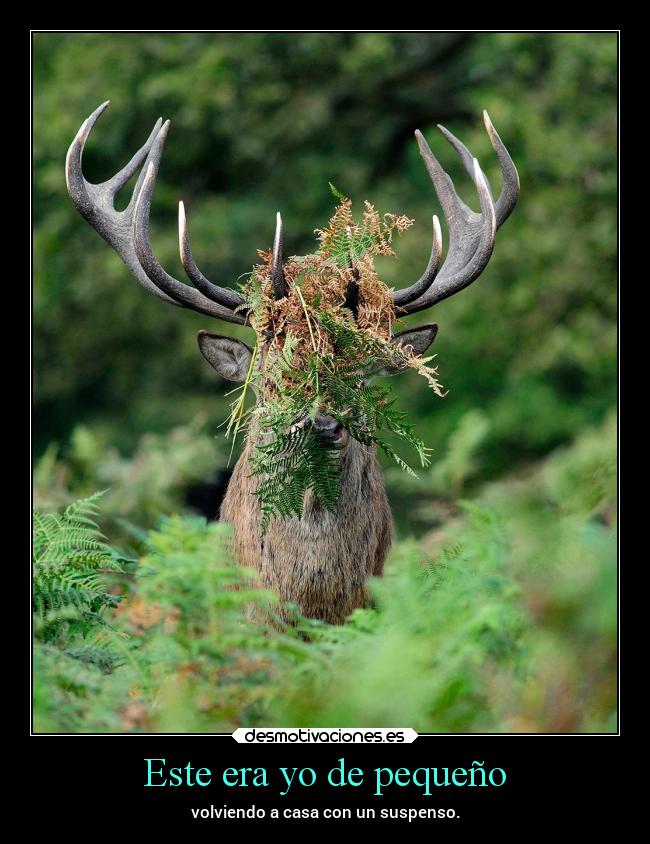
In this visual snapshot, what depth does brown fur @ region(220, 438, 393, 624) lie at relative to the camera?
6707 millimetres

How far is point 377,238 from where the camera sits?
6.02 m

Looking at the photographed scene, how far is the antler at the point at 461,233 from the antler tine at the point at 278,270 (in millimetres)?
901

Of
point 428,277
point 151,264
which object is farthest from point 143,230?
point 428,277

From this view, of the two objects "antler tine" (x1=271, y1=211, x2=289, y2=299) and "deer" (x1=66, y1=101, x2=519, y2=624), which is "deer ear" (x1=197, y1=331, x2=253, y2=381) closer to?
"deer" (x1=66, y1=101, x2=519, y2=624)

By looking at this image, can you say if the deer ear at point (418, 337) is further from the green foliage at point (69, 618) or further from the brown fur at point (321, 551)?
the green foliage at point (69, 618)

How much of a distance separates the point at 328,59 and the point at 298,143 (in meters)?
1.28

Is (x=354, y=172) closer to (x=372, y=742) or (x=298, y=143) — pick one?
(x=298, y=143)

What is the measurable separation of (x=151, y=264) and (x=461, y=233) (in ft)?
6.05

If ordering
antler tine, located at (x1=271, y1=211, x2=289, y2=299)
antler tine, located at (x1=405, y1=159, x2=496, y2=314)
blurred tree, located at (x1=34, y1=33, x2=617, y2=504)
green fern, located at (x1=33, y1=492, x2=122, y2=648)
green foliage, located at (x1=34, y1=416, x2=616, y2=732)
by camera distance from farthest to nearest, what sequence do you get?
blurred tree, located at (x1=34, y1=33, x2=617, y2=504)
antler tine, located at (x1=405, y1=159, x2=496, y2=314)
antler tine, located at (x1=271, y1=211, x2=289, y2=299)
green fern, located at (x1=33, y1=492, x2=122, y2=648)
green foliage, located at (x1=34, y1=416, x2=616, y2=732)

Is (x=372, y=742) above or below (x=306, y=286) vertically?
below

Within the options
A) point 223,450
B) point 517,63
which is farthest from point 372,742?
point 517,63

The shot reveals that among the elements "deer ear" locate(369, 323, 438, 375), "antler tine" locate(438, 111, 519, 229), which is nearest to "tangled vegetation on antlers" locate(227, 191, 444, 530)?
"deer ear" locate(369, 323, 438, 375)

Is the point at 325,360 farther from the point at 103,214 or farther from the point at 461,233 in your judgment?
the point at 103,214

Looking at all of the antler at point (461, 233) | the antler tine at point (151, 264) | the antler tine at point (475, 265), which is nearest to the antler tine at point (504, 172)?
the antler at point (461, 233)
